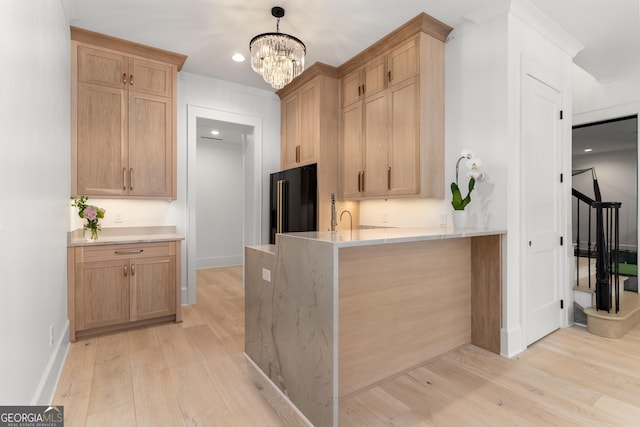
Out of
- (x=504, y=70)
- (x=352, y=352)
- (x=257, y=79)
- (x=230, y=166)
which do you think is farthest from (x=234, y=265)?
(x=504, y=70)

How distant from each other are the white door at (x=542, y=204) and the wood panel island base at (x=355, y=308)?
48cm

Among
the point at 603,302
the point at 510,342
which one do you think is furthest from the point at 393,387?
the point at 603,302

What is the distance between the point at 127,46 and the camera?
3.39 meters

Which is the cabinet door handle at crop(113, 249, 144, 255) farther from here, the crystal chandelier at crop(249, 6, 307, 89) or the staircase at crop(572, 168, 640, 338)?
the staircase at crop(572, 168, 640, 338)

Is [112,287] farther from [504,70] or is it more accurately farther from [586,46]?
[586,46]

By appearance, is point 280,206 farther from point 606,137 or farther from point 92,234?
point 606,137

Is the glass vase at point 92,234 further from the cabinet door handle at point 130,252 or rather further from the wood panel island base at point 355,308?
the wood panel island base at point 355,308

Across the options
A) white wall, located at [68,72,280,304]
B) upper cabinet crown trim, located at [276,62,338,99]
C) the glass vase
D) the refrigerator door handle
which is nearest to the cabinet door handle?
the glass vase

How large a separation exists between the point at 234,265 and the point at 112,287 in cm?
371

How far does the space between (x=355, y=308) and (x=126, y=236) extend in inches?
110

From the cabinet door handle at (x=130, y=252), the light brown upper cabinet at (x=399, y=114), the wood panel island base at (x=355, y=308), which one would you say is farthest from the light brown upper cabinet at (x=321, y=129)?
the cabinet door handle at (x=130, y=252)

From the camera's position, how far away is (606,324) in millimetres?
3033

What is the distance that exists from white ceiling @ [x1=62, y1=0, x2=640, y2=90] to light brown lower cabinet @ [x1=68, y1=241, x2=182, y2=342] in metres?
2.07

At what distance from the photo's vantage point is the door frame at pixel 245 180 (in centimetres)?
415
